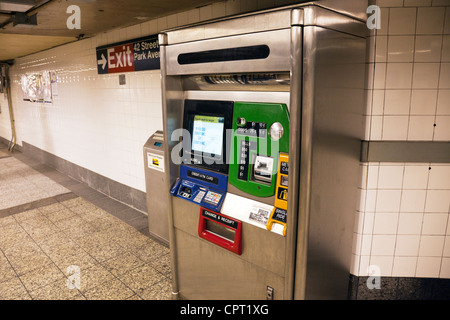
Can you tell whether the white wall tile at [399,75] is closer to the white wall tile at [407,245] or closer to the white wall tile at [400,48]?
the white wall tile at [400,48]

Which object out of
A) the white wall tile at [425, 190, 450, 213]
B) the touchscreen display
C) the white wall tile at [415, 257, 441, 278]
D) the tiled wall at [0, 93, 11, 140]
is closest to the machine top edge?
the touchscreen display

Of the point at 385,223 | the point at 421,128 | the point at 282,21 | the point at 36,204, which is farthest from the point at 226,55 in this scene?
the point at 36,204

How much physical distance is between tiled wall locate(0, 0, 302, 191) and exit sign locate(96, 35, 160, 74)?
0.11 metres

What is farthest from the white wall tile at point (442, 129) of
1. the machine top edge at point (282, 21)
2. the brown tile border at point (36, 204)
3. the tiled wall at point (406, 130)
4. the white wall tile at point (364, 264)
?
the brown tile border at point (36, 204)

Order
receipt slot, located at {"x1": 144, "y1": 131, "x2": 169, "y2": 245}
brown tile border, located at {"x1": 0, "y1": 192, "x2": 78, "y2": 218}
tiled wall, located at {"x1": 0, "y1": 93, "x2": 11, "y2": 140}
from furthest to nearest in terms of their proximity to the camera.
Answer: tiled wall, located at {"x1": 0, "y1": 93, "x2": 11, "y2": 140}
brown tile border, located at {"x1": 0, "y1": 192, "x2": 78, "y2": 218}
receipt slot, located at {"x1": 144, "y1": 131, "x2": 169, "y2": 245}

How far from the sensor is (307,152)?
1.66 m

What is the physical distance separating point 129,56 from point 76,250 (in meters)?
2.55

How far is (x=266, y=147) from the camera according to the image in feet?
6.43

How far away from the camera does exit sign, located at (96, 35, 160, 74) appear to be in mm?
3773

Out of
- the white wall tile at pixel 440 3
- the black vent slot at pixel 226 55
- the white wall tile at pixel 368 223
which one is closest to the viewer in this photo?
the black vent slot at pixel 226 55

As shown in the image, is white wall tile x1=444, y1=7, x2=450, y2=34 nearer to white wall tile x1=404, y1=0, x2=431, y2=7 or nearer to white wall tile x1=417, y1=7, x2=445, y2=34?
white wall tile x1=417, y1=7, x2=445, y2=34

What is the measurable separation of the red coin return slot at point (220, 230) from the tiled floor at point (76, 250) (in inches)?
37.2

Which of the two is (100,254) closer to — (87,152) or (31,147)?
(87,152)

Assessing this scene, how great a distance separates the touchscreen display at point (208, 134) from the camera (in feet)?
7.34
